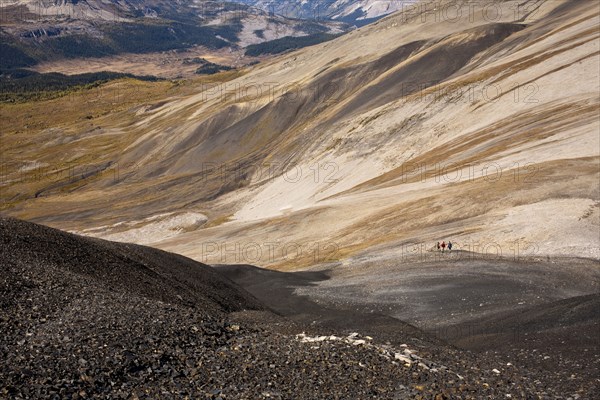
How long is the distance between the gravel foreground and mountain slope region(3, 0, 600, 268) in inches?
689

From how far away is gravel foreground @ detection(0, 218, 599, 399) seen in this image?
1072 cm

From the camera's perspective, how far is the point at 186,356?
39.8ft

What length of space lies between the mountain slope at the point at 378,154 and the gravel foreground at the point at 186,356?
17498 mm

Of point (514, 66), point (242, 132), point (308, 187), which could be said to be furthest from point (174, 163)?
point (514, 66)

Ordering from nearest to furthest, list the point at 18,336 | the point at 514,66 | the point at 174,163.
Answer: the point at 18,336
the point at 514,66
the point at 174,163

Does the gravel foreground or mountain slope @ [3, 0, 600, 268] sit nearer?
the gravel foreground

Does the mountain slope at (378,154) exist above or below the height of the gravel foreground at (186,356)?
above

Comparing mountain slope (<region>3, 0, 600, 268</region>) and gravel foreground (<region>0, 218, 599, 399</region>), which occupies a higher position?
mountain slope (<region>3, 0, 600, 268</region>)

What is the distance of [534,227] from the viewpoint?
3134cm

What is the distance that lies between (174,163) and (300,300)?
2161 inches

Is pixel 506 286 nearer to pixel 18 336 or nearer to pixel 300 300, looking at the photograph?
pixel 300 300

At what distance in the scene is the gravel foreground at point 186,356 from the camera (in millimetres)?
10719

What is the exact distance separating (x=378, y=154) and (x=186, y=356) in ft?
154

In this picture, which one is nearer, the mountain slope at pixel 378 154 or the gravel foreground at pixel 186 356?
the gravel foreground at pixel 186 356
